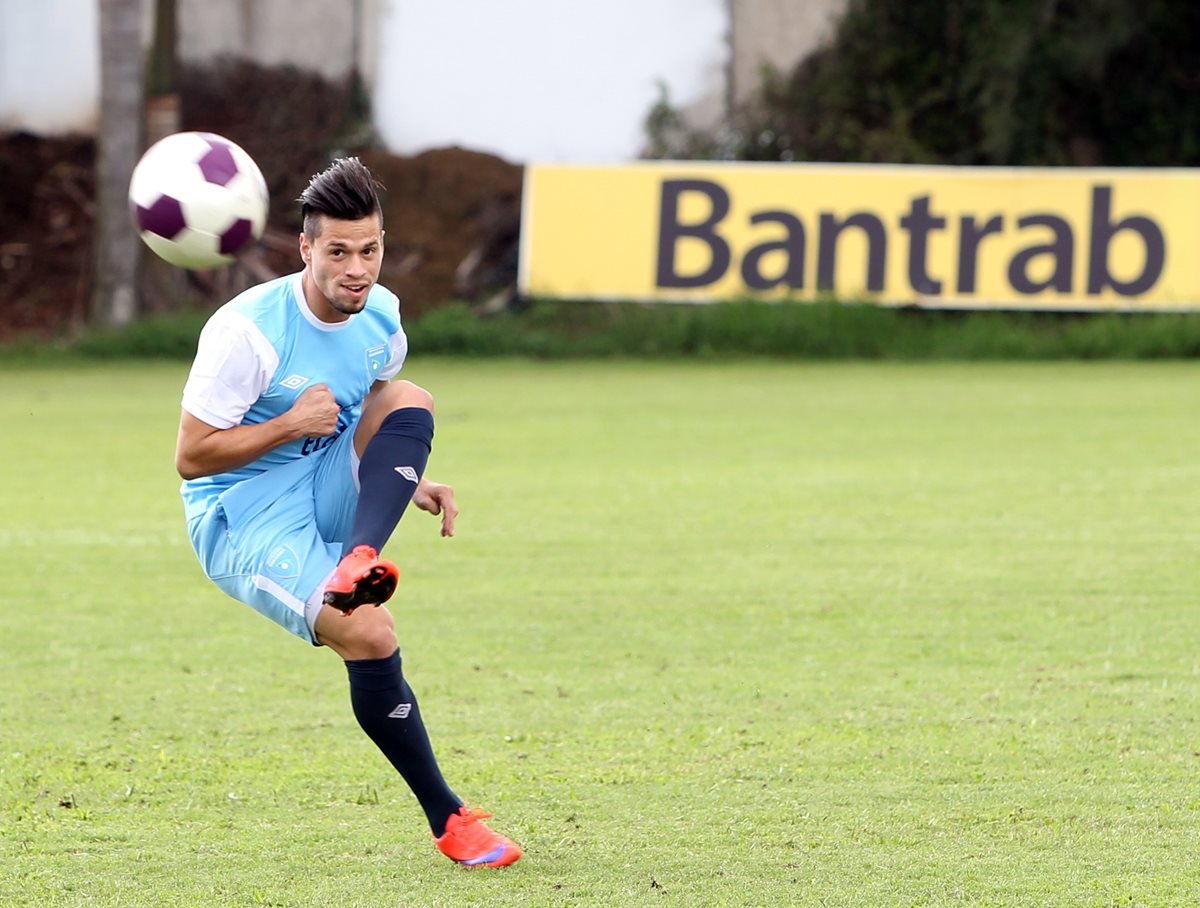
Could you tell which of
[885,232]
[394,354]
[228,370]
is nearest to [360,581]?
[228,370]

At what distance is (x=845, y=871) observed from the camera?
14.8 feet

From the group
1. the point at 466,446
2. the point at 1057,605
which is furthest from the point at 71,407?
the point at 1057,605

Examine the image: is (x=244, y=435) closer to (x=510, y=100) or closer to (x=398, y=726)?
(x=398, y=726)

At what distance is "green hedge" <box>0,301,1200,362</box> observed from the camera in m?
20.1

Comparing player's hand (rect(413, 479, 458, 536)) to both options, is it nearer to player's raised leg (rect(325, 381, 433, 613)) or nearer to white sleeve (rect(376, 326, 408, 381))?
player's raised leg (rect(325, 381, 433, 613))

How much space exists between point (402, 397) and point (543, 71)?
22.8 metres

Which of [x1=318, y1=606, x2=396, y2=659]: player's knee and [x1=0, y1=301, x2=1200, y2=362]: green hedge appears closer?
[x1=318, y1=606, x2=396, y2=659]: player's knee

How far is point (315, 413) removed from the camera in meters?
4.54

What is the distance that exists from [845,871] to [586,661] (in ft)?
8.34

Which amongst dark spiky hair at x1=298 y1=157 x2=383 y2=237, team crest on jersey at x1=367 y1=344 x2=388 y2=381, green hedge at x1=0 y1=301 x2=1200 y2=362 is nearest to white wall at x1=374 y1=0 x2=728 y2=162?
green hedge at x1=0 y1=301 x2=1200 y2=362

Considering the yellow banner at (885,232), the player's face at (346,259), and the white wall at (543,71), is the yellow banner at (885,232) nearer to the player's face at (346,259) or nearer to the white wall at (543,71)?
the white wall at (543,71)

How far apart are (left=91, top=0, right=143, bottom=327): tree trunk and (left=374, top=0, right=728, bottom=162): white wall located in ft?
19.4

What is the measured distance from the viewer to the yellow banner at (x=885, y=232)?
20188 mm

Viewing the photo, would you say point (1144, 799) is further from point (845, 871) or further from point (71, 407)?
point (71, 407)
